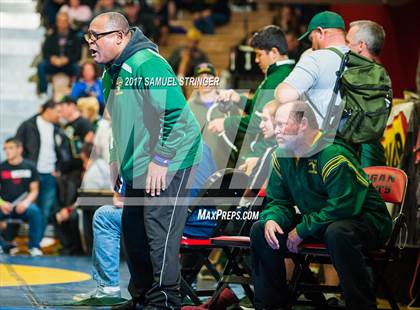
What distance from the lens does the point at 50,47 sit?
16.9 metres

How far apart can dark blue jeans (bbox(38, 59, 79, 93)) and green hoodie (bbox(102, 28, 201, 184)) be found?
10.0m

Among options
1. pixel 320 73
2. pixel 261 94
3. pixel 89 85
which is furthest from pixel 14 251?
pixel 320 73

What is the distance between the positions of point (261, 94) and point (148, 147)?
1878 mm

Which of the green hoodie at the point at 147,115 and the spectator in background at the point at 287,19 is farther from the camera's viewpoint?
the spectator in background at the point at 287,19

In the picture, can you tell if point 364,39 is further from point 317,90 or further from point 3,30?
point 3,30

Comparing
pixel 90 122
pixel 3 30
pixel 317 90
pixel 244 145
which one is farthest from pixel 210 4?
pixel 317 90

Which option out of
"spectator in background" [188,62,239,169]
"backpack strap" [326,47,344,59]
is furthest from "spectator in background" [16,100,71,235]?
"backpack strap" [326,47,344,59]

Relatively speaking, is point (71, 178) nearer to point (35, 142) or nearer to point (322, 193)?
point (35, 142)

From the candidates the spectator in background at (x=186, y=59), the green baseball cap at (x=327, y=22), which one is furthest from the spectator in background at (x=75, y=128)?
the green baseball cap at (x=327, y=22)

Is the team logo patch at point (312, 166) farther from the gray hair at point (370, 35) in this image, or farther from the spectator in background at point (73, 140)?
the spectator in background at point (73, 140)

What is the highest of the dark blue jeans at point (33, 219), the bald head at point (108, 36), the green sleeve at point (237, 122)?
the bald head at point (108, 36)

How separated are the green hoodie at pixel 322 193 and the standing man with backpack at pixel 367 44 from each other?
1.21 m

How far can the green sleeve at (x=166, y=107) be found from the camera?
6.33m

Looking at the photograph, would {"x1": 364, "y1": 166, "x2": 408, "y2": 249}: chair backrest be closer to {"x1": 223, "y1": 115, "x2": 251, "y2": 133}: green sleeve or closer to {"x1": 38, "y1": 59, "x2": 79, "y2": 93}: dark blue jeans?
{"x1": 223, "y1": 115, "x2": 251, "y2": 133}: green sleeve
